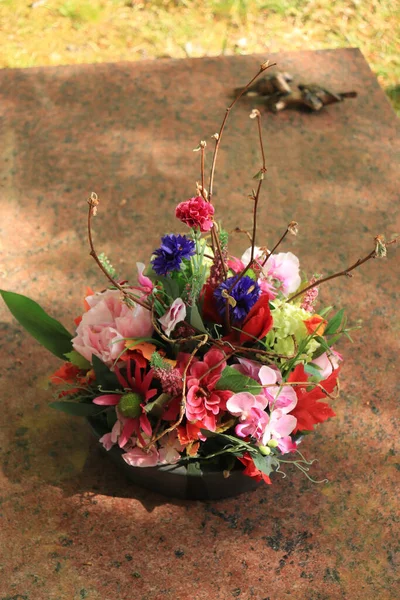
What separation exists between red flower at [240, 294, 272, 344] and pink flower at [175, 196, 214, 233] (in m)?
0.14

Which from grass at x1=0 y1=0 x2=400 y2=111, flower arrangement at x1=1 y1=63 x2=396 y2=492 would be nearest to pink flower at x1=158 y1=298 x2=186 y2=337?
flower arrangement at x1=1 y1=63 x2=396 y2=492

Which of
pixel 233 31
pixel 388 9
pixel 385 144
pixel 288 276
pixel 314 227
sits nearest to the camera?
pixel 288 276

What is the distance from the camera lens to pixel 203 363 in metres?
0.97

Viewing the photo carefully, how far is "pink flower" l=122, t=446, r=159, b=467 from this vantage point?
3.26 ft

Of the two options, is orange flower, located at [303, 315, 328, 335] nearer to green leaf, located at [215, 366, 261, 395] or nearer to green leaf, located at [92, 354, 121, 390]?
green leaf, located at [215, 366, 261, 395]

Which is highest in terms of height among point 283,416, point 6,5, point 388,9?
point 283,416

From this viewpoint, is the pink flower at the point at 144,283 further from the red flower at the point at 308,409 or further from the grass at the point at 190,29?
the grass at the point at 190,29

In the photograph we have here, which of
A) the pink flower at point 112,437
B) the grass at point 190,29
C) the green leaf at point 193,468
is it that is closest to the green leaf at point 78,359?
the pink flower at point 112,437

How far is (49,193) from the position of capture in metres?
1.72


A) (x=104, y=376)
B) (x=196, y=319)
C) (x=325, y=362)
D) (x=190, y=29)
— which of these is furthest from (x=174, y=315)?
(x=190, y=29)

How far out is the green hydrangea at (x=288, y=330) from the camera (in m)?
0.99

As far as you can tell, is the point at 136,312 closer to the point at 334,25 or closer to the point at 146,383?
the point at 146,383

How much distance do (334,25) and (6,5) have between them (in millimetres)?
1348

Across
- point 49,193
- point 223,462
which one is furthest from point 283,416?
point 49,193
